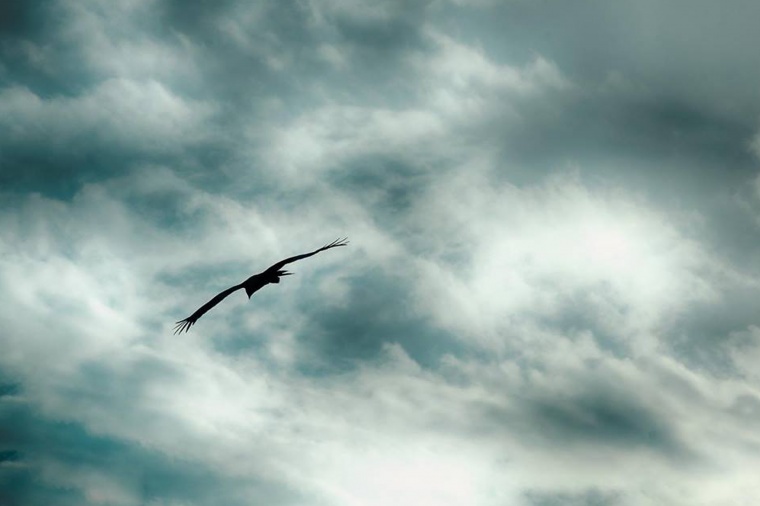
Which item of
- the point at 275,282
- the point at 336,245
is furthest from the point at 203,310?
the point at 336,245

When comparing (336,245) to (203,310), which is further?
(203,310)

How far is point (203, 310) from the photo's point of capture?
33.2m

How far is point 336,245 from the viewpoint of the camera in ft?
102

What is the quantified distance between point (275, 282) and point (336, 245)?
18.9 ft

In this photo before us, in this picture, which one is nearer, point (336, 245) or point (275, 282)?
point (336, 245)

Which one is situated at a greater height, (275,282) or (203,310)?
(275,282)

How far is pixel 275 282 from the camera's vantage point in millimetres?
35250

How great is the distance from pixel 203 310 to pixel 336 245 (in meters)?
7.83

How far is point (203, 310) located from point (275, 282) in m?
4.12

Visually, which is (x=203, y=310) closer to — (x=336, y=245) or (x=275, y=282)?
(x=275, y=282)
